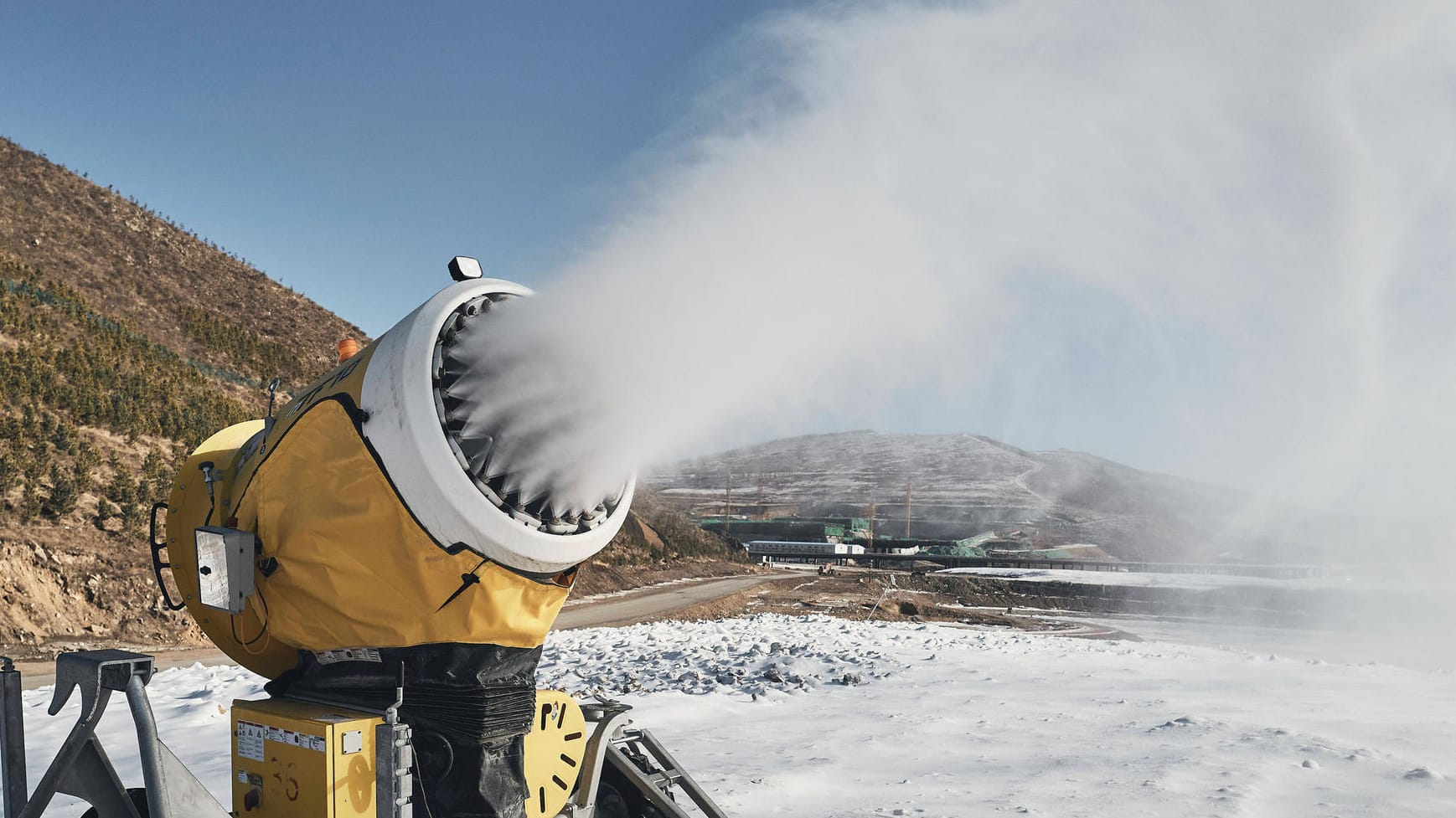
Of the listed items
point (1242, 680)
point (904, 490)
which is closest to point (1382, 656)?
point (1242, 680)

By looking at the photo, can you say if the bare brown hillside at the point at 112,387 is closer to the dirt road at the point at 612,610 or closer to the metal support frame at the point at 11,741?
the dirt road at the point at 612,610

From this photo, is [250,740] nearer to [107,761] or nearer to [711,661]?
[107,761]

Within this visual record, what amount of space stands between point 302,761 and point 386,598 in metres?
0.66

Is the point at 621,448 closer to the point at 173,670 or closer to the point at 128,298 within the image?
the point at 173,670

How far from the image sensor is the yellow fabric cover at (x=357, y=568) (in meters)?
3.32

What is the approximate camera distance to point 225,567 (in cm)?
363

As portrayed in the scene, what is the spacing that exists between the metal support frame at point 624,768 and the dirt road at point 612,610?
1162cm

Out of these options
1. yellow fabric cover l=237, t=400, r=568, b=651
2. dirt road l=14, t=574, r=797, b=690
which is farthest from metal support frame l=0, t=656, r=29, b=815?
dirt road l=14, t=574, r=797, b=690

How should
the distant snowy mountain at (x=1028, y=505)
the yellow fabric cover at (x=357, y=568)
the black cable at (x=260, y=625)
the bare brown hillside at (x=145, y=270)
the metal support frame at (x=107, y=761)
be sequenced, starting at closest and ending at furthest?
the metal support frame at (x=107, y=761), the yellow fabric cover at (x=357, y=568), the black cable at (x=260, y=625), the bare brown hillside at (x=145, y=270), the distant snowy mountain at (x=1028, y=505)

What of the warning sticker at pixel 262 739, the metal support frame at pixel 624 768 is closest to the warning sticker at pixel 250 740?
the warning sticker at pixel 262 739

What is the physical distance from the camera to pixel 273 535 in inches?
143

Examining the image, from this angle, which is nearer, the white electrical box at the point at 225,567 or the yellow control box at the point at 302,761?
the yellow control box at the point at 302,761

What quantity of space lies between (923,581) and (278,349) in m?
33.2

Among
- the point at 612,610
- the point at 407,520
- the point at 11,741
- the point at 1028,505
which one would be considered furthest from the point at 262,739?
the point at 1028,505
